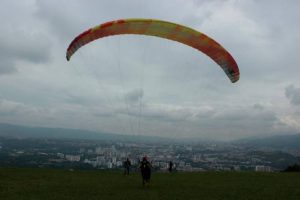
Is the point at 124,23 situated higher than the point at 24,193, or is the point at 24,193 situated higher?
the point at 124,23

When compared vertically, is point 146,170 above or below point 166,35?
below

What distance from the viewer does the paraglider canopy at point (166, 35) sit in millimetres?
21938

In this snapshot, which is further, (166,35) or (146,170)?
(146,170)

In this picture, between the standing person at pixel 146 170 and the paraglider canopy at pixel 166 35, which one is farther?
the standing person at pixel 146 170

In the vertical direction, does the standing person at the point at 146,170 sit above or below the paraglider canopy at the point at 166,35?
below

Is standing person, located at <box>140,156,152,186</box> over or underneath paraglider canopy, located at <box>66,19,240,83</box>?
underneath

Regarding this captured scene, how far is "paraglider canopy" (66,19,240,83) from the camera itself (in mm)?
21938

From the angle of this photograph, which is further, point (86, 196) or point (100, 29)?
point (100, 29)

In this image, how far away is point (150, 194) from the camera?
20.9 meters

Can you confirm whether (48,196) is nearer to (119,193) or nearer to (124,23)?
(119,193)

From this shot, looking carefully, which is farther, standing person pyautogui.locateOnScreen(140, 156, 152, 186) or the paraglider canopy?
standing person pyautogui.locateOnScreen(140, 156, 152, 186)

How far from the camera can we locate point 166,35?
76.7 ft

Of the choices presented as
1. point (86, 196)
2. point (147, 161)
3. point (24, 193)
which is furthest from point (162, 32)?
point (24, 193)

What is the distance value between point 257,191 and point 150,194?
19.9ft
